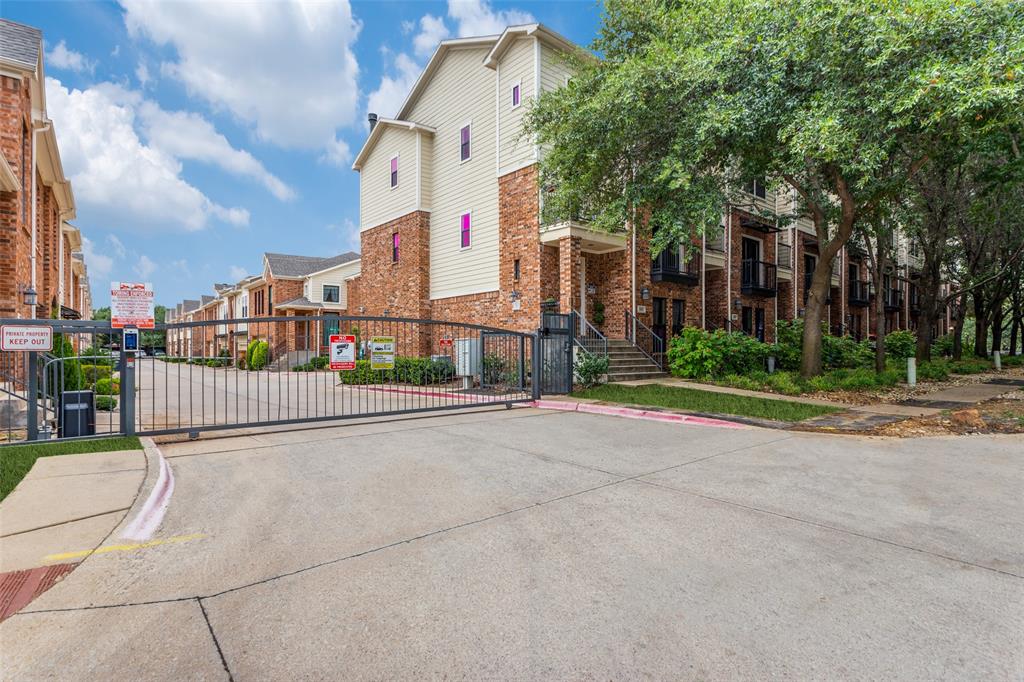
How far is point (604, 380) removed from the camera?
14891mm

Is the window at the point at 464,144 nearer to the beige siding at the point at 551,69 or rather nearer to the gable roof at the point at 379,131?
the gable roof at the point at 379,131

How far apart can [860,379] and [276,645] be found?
15.1 meters

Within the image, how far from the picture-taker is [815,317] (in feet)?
45.1

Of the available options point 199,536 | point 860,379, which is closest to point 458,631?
point 199,536

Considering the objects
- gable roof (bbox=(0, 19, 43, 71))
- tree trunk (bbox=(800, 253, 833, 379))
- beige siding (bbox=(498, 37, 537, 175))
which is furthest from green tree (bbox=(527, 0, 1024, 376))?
gable roof (bbox=(0, 19, 43, 71))

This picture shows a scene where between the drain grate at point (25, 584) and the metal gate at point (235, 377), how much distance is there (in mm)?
3938

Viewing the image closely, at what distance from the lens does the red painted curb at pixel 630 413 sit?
30.3 ft

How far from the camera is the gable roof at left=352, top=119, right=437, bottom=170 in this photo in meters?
20.9

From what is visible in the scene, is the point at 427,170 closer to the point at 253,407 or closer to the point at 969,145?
the point at 253,407

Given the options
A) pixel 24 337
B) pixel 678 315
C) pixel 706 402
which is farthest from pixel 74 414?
pixel 678 315

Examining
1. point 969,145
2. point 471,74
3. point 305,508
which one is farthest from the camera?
point 471,74

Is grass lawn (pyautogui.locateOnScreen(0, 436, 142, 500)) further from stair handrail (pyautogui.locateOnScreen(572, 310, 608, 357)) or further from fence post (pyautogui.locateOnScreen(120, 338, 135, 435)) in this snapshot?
stair handrail (pyautogui.locateOnScreen(572, 310, 608, 357))

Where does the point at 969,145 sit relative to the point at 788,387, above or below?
above

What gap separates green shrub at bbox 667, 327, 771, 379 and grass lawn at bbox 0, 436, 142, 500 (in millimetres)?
13595
